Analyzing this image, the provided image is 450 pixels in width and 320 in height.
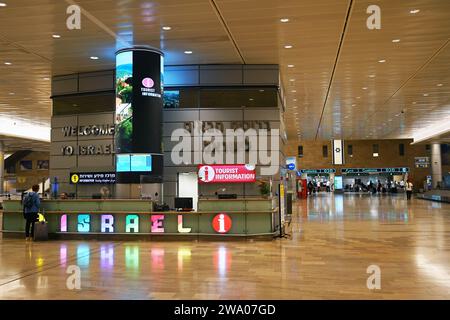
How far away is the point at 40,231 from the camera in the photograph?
1066 cm

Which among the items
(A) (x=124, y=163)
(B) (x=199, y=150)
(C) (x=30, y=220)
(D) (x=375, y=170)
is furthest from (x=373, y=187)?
(C) (x=30, y=220)

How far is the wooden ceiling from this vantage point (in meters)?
8.16

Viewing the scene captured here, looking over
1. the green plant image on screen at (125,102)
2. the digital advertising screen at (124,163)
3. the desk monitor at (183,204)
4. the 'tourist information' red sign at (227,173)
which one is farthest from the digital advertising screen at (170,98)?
the desk monitor at (183,204)

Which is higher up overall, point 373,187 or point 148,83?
point 148,83

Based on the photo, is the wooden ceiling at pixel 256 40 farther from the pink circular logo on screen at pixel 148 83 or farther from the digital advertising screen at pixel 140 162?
the digital advertising screen at pixel 140 162

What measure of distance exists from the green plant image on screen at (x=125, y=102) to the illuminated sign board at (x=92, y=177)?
81.8 inches

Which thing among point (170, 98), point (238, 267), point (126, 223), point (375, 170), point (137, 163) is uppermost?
point (170, 98)

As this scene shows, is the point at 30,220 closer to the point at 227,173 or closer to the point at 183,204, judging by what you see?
the point at 183,204

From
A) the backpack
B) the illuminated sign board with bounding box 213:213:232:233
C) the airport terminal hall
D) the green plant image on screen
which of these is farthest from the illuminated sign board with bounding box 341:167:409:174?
the backpack

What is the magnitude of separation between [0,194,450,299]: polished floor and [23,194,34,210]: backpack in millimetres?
930

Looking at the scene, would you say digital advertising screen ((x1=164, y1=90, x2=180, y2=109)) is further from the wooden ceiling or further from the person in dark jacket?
the person in dark jacket

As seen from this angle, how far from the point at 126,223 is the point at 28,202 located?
8.59ft
